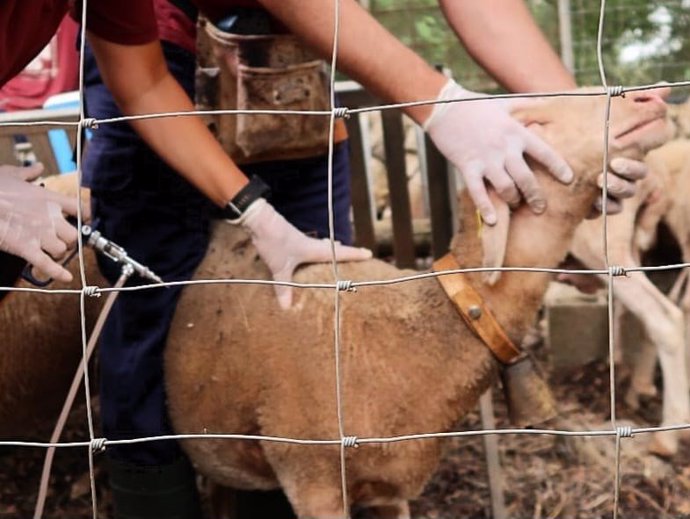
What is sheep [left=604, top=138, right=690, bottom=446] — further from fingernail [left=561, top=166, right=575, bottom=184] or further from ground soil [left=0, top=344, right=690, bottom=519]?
fingernail [left=561, top=166, right=575, bottom=184]

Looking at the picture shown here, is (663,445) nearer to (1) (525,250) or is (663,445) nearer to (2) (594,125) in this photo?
(1) (525,250)

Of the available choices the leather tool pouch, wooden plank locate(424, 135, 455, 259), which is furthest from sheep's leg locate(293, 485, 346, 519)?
wooden plank locate(424, 135, 455, 259)

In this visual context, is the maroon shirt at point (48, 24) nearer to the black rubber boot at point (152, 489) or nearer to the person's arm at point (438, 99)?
the person's arm at point (438, 99)

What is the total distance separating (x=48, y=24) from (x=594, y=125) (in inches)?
31.2

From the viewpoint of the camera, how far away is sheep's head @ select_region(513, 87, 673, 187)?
1523mm

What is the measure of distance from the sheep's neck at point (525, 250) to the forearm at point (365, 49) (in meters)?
0.23

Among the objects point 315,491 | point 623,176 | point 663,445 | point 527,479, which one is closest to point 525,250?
point 623,176

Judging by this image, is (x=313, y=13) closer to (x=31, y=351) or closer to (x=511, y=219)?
(x=511, y=219)

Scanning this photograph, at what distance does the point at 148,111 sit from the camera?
1.64m

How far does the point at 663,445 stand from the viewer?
97.3 inches

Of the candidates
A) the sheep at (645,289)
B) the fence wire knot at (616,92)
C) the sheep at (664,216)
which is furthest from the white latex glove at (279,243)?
the sheep at (664,216)

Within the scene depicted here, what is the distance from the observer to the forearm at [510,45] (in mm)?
1646

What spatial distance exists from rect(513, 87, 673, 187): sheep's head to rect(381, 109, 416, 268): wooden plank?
906 mm

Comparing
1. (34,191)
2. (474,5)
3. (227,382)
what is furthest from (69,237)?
(474,5)
